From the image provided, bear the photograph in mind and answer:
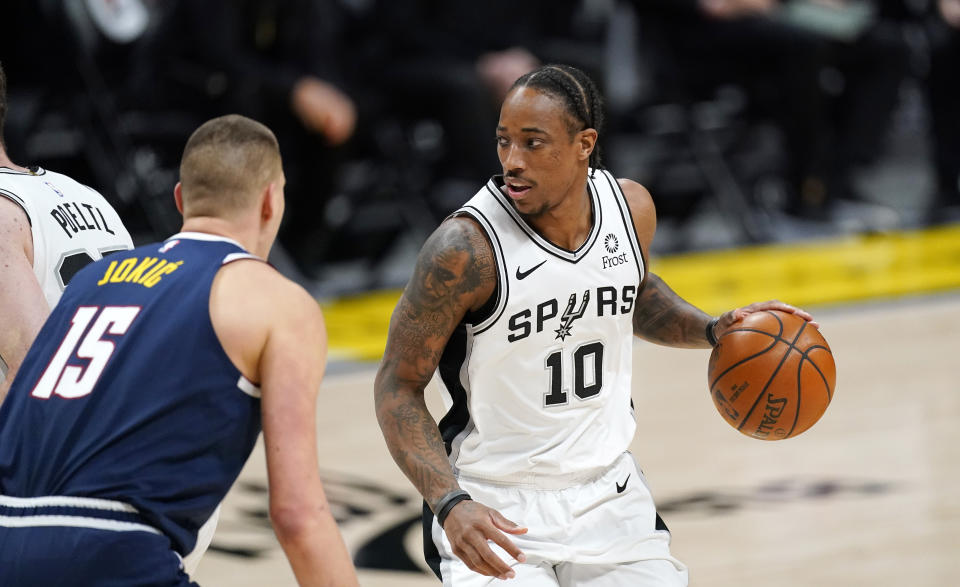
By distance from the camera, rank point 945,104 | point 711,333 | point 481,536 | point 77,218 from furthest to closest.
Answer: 1. point 945,104
2. point 711,333
3. point 77,218
4. point 481,536

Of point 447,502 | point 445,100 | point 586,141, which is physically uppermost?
point 445,100

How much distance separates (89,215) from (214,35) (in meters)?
5.73

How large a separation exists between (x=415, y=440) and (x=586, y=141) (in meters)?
0.87

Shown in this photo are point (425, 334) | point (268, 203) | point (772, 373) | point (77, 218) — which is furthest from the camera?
point (772, 373)

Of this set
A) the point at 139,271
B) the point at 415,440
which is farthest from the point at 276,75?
the point at 139,271

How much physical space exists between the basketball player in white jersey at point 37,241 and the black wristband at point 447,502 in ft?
3.26

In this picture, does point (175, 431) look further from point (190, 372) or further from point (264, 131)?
point (264, 131)

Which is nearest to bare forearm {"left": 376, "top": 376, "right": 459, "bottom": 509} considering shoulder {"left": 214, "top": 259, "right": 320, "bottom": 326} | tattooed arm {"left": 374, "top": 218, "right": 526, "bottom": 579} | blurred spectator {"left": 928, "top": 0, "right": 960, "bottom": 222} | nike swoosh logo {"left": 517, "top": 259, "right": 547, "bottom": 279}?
tattooed arm {"left": 374, "top": 218, "right": 526, "bottom": 579}

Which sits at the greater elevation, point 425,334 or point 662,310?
point 662,310

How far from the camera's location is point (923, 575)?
509 cm

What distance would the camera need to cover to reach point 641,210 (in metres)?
3.81

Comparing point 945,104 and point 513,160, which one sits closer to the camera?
point 513,160

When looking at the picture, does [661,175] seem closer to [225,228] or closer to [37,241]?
[37,241]

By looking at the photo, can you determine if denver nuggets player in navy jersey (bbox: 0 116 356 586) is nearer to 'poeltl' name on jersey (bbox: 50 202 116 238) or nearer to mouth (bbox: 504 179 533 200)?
'poeltl' name on jersey (bbox: 50 202 116 238)
